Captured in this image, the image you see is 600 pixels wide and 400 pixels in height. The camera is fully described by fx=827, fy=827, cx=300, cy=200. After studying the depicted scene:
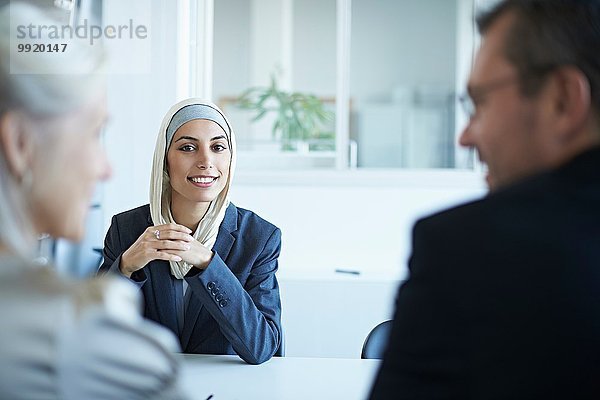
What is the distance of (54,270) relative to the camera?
1.01m

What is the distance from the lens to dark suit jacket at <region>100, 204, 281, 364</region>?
8.19ft

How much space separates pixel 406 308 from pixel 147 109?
12.7 ft

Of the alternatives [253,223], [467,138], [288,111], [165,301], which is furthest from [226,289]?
[288,111]

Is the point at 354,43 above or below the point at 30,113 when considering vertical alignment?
above

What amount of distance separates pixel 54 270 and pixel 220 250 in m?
1.75

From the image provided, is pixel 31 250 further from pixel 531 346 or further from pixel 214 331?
pixel 214 331

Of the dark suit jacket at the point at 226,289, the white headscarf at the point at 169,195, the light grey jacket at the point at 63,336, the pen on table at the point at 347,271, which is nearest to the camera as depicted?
the light grey jacket at the point at 63,336

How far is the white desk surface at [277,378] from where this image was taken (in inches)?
83.1

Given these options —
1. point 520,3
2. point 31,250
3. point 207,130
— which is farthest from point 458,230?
point 207,130

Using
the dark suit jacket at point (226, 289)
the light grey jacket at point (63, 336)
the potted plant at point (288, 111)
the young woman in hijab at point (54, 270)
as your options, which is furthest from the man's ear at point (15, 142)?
the potted plant at point (288, 111)

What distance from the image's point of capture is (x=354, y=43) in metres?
5.37

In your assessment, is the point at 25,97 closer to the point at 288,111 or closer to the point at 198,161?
the point at 198,161

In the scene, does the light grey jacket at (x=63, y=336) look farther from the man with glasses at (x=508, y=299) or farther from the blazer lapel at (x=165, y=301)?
the blazer lapel at (x=165, y=301)

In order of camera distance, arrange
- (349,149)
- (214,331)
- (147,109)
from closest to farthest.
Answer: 1. (214,331)
2. (147,109)
3. (349,149)
